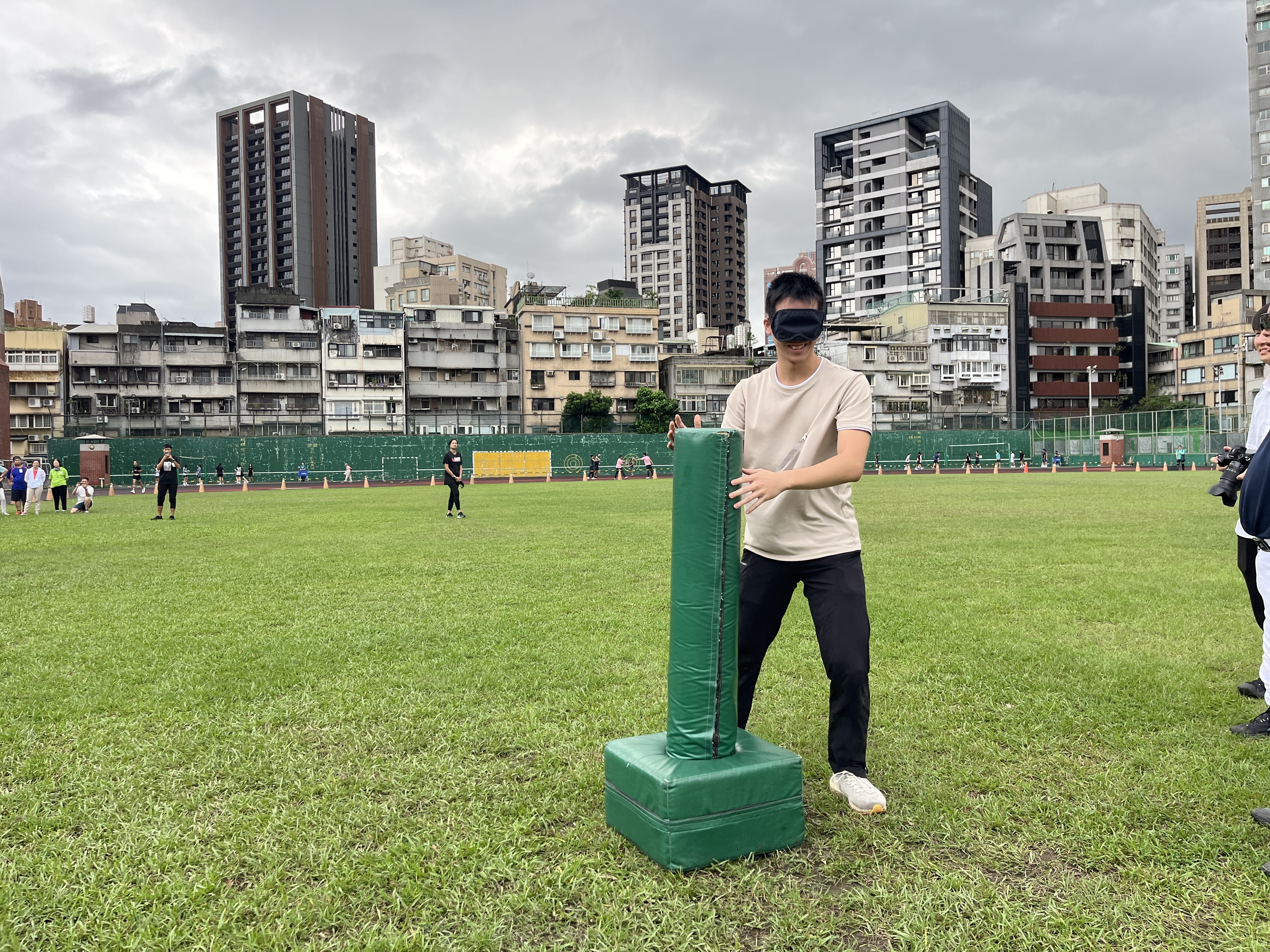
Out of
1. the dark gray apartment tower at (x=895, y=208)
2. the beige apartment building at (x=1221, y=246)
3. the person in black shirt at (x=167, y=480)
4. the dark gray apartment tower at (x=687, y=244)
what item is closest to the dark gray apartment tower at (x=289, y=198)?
the dark gray apartment tower at (x=687, y=244)

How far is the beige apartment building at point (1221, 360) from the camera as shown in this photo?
240 feet

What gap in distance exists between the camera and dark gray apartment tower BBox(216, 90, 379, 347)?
121188 mm

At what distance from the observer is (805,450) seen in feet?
12.0

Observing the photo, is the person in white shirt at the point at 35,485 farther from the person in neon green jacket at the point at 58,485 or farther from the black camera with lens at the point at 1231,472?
the black camera with lens at the point at 1231,472

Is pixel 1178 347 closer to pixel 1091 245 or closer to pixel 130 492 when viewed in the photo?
pixel 1091 245

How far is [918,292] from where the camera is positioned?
91.7 meters

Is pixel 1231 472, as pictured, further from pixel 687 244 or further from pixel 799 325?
pixel 687 244

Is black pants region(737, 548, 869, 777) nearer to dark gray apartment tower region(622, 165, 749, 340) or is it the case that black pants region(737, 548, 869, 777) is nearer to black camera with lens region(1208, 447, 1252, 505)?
black camera with lens region(1208, 447, 1252, 505)

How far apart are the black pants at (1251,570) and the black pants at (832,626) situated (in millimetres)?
2880

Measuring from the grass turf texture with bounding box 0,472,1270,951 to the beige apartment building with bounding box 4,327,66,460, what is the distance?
7086 cm

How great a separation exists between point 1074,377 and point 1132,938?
89318 millimetres

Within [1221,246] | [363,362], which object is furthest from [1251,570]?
[1221,246]

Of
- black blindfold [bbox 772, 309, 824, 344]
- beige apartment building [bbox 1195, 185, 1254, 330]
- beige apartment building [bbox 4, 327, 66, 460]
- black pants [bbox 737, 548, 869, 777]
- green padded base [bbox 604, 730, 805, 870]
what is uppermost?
beige apartment building [bbox 1195, 185, 1254, 330]

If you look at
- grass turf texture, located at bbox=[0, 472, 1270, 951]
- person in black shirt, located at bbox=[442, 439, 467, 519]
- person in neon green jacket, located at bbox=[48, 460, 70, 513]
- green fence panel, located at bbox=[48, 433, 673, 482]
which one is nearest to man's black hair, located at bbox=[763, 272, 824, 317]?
grass turf texture, located at bbox=[0, 472, 1270, 951]
